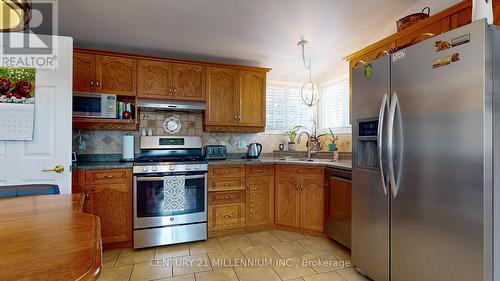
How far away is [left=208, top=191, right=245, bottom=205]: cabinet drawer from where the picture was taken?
2776mm

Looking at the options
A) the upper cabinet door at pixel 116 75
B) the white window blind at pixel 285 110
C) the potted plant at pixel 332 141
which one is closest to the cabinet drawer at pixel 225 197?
the white window blind at pixel 285 110

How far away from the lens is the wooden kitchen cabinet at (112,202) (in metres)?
2.38

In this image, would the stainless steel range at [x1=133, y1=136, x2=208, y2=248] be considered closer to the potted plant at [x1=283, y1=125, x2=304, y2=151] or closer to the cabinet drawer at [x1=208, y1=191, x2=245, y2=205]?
the cabinet drawer at [x1=208, y1=191, x2=245, y2=205]

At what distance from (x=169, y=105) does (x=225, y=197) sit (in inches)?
51.3

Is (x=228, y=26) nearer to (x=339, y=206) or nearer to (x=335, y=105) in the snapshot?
(x=335, y=105)

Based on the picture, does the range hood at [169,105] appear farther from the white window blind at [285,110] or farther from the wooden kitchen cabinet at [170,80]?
the white window blind at [285,110]

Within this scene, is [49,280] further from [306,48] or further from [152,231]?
[306,48]

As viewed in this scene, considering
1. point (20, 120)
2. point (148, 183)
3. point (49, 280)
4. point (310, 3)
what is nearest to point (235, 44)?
point (310, 3)

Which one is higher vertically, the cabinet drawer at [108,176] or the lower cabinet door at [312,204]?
the cabinet drawer at [108,176]

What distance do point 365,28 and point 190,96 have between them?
7.07 feet

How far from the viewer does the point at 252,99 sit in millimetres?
3324

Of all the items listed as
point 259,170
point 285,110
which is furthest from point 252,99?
point 259,170

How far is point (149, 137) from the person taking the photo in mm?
2992

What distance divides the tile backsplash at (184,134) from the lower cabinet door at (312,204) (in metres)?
0.76
